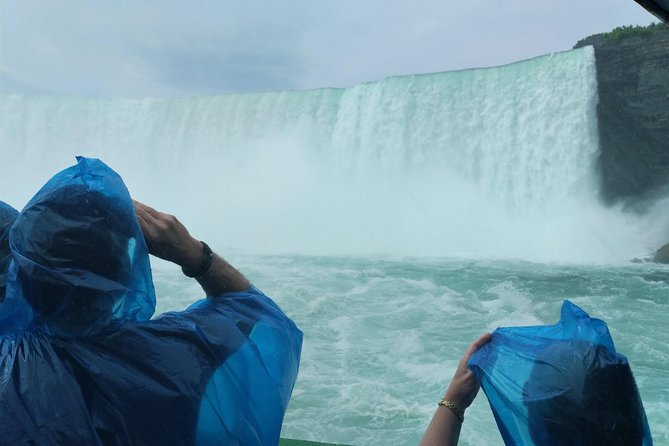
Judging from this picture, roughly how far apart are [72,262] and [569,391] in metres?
0.73

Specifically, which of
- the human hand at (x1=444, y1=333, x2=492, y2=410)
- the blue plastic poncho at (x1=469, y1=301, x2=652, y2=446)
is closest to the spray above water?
the human hand at (x1=444, y1=333, x2=492, y2=410)

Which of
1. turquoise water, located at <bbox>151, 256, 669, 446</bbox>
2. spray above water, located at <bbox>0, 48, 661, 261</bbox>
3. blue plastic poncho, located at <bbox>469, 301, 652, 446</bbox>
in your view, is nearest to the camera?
blue plastic poncho, located at <bbox>469, 301, 652, 446</bbox>

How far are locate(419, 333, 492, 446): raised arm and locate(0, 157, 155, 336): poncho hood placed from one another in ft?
1.85

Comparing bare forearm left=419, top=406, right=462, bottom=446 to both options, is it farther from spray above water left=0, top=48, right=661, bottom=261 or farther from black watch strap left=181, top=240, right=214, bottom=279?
spray above water left=0, top=48, right=661, bottom=261

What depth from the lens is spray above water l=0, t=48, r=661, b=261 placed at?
15961mm

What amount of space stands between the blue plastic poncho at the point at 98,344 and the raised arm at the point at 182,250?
73mm

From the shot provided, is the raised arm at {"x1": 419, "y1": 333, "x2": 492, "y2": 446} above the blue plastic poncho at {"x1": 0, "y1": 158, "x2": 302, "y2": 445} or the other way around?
the other way around

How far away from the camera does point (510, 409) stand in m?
0.99

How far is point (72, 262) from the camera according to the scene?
31.1 inches

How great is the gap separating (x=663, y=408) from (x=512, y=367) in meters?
3.96

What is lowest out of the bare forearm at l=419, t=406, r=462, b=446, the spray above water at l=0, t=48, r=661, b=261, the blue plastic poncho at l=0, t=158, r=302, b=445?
the bare forearm at l=419, t=406, r=462, b=446

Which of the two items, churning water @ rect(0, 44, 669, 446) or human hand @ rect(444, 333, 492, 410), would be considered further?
churning water @ rect(0, 44, 669, 446)

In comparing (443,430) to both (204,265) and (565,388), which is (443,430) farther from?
(204,265)

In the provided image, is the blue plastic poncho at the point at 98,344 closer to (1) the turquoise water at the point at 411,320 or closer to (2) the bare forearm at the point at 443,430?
(2) the bare forearm at the point at 443,430
